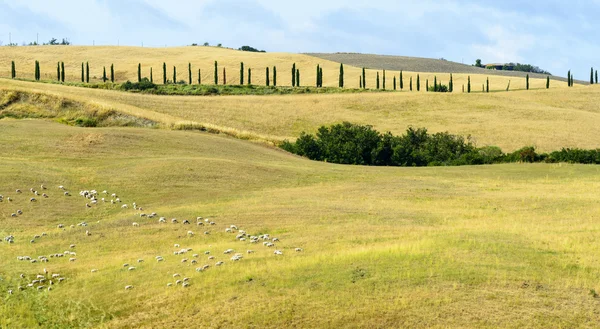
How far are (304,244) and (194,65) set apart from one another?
146641mm

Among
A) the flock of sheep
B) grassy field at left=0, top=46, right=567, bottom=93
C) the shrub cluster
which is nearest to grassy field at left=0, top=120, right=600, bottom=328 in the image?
the flock of sheep

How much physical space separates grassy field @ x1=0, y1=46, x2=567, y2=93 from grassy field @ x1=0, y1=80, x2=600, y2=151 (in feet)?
150

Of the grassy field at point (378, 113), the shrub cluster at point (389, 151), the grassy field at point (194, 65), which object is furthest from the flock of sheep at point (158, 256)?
the grassy field at point (194, 65)

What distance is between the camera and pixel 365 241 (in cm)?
2755

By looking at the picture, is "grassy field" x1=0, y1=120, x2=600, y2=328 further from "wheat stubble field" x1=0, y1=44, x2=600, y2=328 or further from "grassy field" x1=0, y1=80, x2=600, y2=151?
"grassy field" x1=0, y1=80, x2=600, y2=151

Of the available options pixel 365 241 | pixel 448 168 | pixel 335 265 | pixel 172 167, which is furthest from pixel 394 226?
pixel 448 168

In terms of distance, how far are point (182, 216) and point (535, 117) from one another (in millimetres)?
68051

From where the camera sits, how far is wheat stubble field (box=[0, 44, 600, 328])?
20469mm

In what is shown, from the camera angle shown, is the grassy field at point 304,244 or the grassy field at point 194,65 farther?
the grassy field at point 194,65

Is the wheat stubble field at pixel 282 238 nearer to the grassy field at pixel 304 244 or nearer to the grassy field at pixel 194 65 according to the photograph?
the grassy field at pixel 304 244

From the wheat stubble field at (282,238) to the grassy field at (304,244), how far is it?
71mm

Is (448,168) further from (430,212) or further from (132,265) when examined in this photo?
(132,265)

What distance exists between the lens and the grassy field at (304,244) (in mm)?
20344

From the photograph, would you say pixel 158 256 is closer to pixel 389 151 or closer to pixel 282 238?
pixel 282 238
